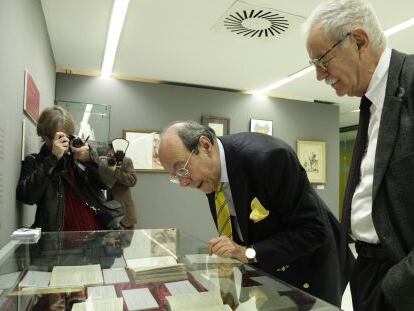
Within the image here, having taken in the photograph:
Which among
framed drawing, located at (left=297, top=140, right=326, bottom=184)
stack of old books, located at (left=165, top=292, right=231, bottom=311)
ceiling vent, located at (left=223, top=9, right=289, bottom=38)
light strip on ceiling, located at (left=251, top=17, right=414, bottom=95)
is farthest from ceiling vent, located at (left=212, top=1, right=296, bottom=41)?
framed drawing, located at (left=297, top=140, right=326, bottom=184)

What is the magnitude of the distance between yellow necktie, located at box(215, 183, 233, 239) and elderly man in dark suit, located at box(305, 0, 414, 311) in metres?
0.49

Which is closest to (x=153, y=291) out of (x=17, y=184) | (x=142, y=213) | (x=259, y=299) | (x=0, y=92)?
(x=259, y=299)

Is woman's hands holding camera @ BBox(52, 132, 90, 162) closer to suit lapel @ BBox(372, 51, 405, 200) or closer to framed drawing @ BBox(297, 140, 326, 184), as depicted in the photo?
suit lapel @ BBox(372, 51, 405, 200)

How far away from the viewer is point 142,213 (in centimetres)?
502

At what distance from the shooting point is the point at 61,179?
6.56 ft

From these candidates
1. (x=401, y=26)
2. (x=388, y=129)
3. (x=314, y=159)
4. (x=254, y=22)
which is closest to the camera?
(x=388, y=129)

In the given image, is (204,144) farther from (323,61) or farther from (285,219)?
(323,61)

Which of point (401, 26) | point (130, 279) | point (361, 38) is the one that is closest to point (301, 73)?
point (401, 26)

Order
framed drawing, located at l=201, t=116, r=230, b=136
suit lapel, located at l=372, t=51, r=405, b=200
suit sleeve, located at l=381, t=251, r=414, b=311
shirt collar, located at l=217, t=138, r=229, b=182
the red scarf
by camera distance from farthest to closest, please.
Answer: framed drawing, located at l=201, t=116, r=230, b=136, the red scarf, shirt collar, located at l=217, t=138, r=229, b=182, suit lapel, located at l=372, t=51, r=405, b=200, suit sleeve, located at l=381, t=251, r=414, b=311

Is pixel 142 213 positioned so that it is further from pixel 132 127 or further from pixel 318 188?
pixel 318 188

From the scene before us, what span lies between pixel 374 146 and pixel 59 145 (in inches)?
61.4

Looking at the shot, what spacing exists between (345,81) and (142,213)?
14.0ft

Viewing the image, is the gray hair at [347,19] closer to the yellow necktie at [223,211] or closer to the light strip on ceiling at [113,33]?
the yellow necktie at [223,211]

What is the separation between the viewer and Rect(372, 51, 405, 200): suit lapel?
0.93 metres
